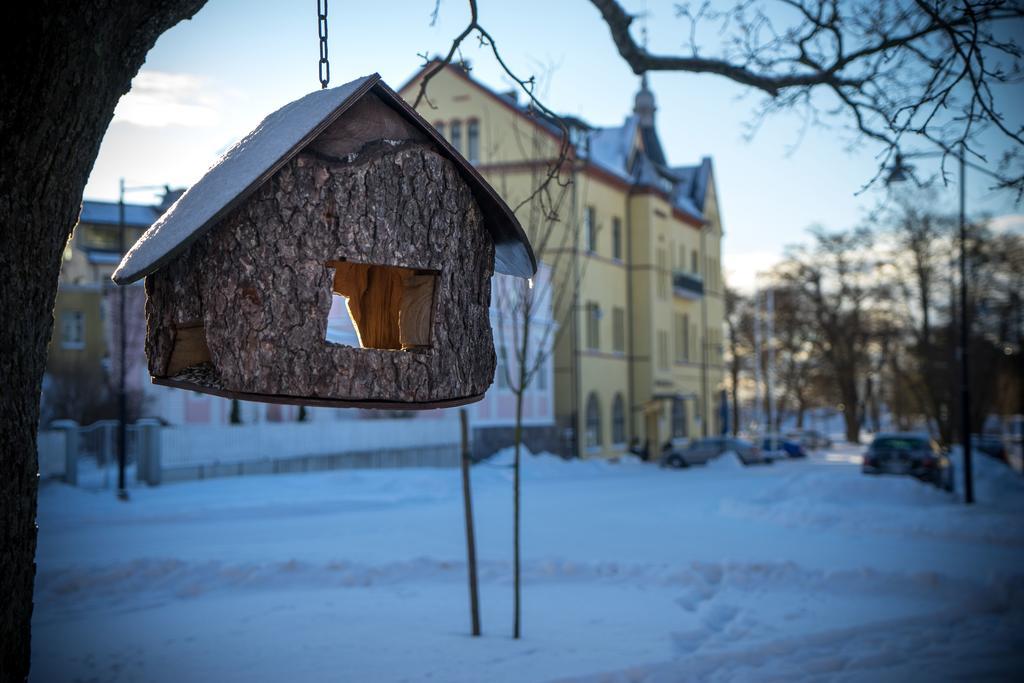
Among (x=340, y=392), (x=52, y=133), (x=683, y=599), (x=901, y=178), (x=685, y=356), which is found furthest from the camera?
(x=685, y=356)

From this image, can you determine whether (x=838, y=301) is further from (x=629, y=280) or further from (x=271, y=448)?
(x=271, y=448)

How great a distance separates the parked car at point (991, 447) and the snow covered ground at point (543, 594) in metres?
20.9

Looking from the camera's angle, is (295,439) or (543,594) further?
(295,439)

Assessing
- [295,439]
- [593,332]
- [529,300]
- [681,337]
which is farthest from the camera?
[681,337]

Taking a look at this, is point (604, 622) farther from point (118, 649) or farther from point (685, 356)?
point (685, 356)

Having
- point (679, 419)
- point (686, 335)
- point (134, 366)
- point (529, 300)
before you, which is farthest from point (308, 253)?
point (686, 335)

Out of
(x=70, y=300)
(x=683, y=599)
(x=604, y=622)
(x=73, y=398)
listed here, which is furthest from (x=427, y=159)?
(x=70, y=300)

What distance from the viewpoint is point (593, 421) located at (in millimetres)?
45906

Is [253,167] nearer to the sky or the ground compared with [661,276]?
nearer to the ground

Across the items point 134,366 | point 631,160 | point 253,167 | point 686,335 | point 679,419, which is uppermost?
point 631,160

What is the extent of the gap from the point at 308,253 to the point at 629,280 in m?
47.2

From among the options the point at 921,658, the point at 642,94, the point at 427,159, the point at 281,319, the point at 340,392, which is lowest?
the point at 921,658

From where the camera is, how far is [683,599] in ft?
34.0

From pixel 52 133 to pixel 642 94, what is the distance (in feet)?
184
